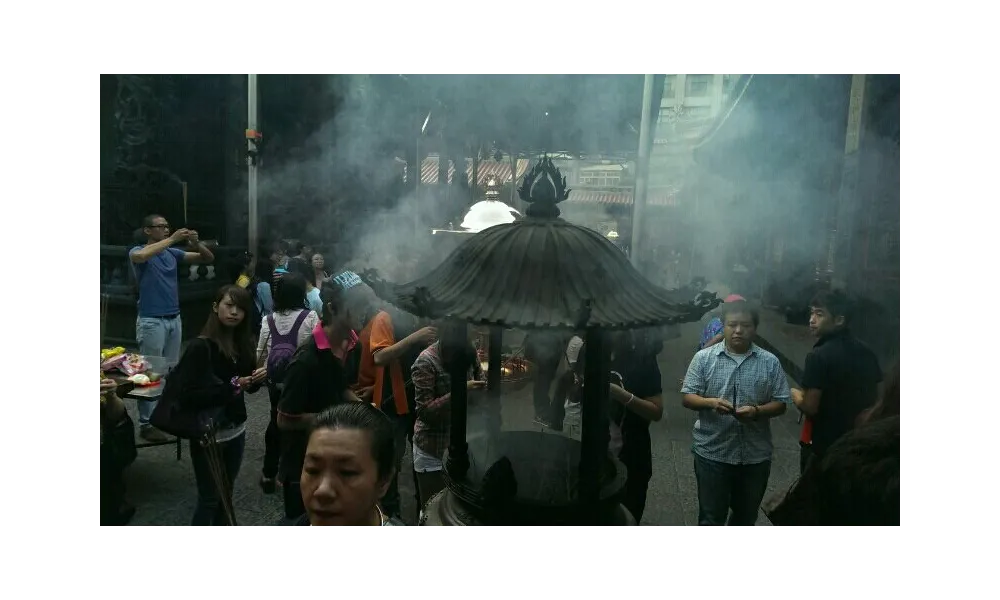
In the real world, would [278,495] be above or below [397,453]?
below

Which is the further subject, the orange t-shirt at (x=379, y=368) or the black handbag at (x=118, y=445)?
the orange t-shirt at (x=379, y=368)

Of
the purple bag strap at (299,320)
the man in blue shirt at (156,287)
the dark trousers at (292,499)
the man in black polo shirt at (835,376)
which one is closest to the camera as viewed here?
the man in black polo shirt at (835,376)

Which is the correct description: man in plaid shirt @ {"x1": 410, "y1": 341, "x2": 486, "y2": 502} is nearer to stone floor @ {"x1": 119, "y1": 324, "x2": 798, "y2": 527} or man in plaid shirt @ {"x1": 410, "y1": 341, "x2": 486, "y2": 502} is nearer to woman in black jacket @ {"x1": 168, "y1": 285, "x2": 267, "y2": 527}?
stone floor @ {"x1": 119, "y1": 324, "x2": 798, "y2": 527}

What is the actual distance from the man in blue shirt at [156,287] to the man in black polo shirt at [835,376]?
15.0 ft

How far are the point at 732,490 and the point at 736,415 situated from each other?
449mm

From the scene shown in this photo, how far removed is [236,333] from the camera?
10.4 feet

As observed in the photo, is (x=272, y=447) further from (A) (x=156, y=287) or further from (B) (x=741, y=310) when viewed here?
(B) (x=741, y=310)

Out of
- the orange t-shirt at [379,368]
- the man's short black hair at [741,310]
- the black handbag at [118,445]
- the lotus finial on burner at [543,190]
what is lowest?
the black handbag at [118,445]

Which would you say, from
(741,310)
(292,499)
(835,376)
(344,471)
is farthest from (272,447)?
(835,376)

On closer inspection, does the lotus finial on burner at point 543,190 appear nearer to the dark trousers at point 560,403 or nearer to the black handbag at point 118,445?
the dark trousers at point 560,403

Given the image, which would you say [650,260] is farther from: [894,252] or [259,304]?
[259,304]

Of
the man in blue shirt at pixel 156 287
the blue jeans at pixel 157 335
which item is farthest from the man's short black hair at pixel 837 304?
the blue jeans at pixel 157 335

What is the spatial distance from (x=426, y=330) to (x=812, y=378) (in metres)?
2.20

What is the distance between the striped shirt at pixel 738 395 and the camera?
2.92 metres
